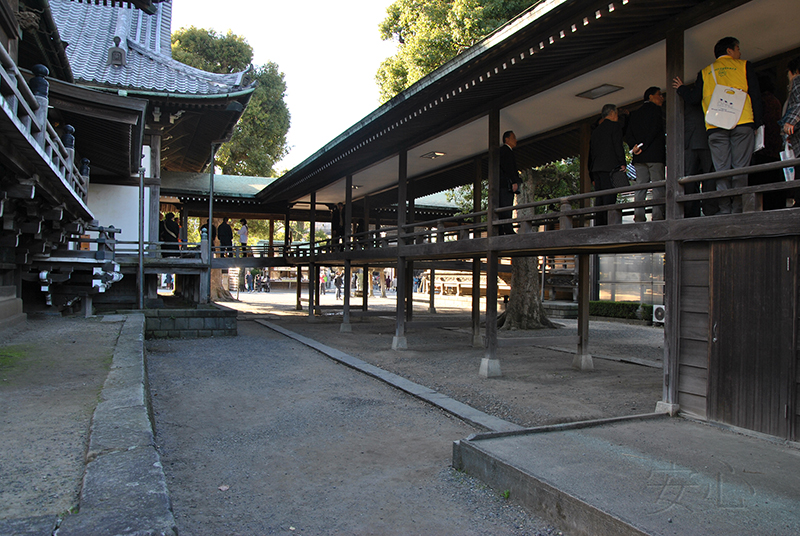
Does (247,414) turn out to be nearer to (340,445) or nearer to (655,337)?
(340,445)

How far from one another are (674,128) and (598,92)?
7.35 feet

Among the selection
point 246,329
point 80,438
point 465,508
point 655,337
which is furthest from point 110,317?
point 655,337

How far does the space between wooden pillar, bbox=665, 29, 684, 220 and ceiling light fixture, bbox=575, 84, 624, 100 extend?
1.75 m

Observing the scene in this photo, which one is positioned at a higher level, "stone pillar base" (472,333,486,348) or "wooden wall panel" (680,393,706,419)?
"wooden wall panel" (680,393,706,419)

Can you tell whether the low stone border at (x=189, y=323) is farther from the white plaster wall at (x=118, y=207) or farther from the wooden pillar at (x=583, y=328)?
the wooden pillar at (x=583, y=328)

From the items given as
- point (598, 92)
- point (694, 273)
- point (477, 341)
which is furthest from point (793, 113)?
point (477, 341)

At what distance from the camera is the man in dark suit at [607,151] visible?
21.4 feet

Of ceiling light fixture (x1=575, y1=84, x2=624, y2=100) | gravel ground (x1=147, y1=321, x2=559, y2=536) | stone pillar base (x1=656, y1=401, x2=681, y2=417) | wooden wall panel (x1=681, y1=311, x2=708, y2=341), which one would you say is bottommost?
gravel ground (x1=147, y1=321, x2=559, y2=536)

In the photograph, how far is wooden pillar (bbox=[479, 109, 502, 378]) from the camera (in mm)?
7672

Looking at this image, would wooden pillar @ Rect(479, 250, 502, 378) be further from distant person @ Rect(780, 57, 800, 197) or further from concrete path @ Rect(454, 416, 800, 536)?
distant person @ Rect(780, 57, 800, 197)

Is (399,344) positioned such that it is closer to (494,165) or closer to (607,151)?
(494,165)

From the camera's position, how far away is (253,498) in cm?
350

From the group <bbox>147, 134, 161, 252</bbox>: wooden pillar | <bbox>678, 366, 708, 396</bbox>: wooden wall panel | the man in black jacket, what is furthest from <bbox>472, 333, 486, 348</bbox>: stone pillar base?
<bbox>147, 134, 161, 252</bbox>: wooden pillar

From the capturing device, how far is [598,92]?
23.4 feet
